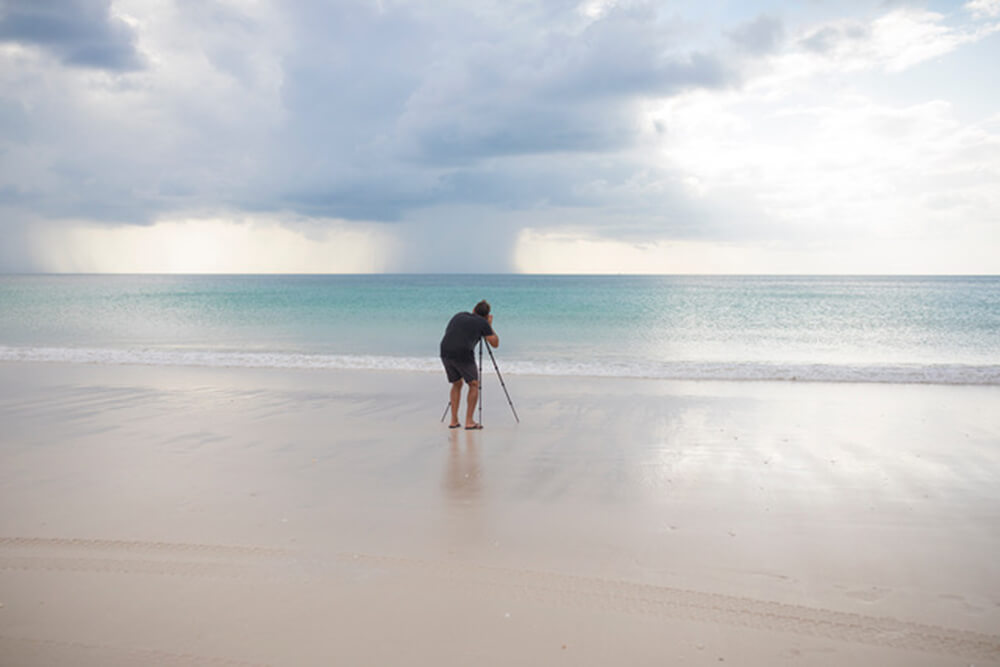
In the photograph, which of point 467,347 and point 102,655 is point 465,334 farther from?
point 102,655

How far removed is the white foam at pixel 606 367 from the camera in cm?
1306

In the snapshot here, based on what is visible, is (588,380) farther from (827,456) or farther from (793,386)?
(827,456)

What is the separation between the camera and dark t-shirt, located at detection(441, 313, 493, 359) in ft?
27.4

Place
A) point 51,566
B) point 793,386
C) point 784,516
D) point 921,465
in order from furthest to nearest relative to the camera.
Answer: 1. point 793,386
2. point 921,465
3. point 784,516
4. point 51,566

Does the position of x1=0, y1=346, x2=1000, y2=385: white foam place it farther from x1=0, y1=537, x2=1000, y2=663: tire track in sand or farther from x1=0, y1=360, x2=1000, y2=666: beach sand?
x1=0, y1=537, x2=1000, y2=663: tire track in sand

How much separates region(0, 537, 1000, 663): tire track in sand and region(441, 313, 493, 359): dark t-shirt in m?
4.16

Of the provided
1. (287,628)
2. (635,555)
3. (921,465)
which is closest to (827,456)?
(921,465)

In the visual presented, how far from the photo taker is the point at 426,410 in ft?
31.9

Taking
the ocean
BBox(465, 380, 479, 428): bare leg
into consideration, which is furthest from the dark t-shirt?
the ocean

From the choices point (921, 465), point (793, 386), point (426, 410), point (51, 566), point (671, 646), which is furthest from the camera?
point (793, 386)

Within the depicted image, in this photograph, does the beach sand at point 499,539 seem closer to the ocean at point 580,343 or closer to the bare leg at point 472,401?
the bare leg at point 472,401

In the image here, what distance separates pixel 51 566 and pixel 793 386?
11368 millimetres

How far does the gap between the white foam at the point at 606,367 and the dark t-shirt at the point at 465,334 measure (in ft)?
17.7

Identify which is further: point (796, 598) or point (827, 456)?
point (827, 456)
